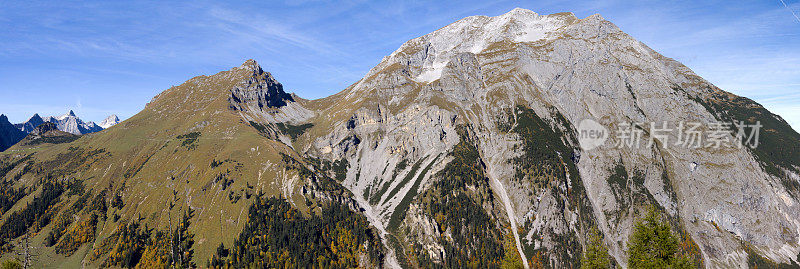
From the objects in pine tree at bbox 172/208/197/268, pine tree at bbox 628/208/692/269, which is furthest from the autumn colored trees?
pine tree at bbox 628/208/692/269

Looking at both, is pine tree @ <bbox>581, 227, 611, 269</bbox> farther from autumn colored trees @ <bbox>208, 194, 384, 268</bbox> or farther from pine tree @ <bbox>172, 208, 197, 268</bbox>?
pine tree @ <bbox>172, 208, 197, 268</bbox>

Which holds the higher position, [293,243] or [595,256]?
[595,256]

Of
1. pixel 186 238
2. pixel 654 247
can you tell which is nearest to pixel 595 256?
pixel 654 247

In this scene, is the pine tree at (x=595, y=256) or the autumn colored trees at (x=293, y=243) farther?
the autumn colored trees at (x=293, y=243)

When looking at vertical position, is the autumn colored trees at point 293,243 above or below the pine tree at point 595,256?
below

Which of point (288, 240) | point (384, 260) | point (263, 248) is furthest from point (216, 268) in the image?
point (384, 260)

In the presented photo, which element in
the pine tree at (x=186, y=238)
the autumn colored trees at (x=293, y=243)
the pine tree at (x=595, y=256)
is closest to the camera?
the pine tree at (x=595, y=256)

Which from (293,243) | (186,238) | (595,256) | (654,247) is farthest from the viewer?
(293,243)

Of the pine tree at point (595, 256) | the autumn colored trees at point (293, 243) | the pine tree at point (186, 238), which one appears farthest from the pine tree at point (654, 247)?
the pine tree at point (186, 238)

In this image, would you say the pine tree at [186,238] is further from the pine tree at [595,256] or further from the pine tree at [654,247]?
the pine tree at [654,247]

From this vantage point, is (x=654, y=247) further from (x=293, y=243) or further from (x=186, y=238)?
(x=186, y=238)

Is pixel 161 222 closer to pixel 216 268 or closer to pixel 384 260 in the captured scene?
pixel 216 268
